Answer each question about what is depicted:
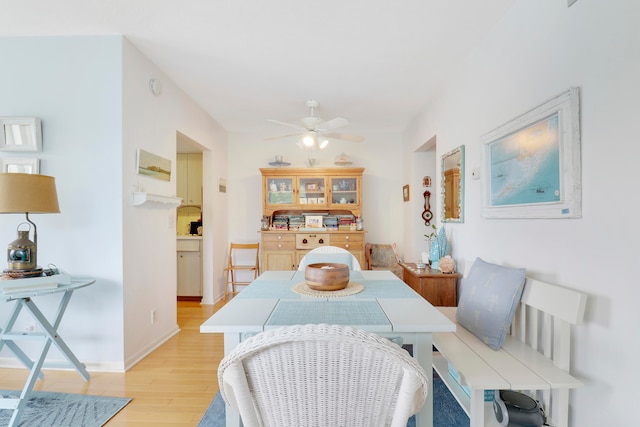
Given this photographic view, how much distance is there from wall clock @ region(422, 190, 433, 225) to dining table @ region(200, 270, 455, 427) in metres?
2.40

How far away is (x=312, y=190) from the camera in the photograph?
4391mm

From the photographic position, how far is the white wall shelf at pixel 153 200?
234 centimetres

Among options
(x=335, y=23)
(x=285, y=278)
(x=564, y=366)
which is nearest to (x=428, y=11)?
(x=335, y=23)

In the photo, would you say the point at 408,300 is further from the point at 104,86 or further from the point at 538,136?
the point at 104,86

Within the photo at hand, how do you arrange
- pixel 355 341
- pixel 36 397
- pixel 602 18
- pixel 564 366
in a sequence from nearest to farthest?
pixel 355 341
pixel 602 18
pixel 564 366
pixel 36 397

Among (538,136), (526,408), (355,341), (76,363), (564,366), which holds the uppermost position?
(538,136)

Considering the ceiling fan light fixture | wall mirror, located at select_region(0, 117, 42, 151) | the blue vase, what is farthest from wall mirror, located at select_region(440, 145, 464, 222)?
wall mirror, located at select_region(0, 117, 42, 151)

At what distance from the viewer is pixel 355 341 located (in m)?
0.69

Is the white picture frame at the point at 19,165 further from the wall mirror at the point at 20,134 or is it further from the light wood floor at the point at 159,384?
the light wood floor at the point at 159,384

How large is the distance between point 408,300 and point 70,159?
2577mm

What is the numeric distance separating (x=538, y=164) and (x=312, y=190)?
308cm

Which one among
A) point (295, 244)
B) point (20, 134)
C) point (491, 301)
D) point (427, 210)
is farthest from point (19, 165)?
point (427, 210)

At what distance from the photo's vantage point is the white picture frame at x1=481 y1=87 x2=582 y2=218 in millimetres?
1368

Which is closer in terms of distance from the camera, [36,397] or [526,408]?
[526,408]
